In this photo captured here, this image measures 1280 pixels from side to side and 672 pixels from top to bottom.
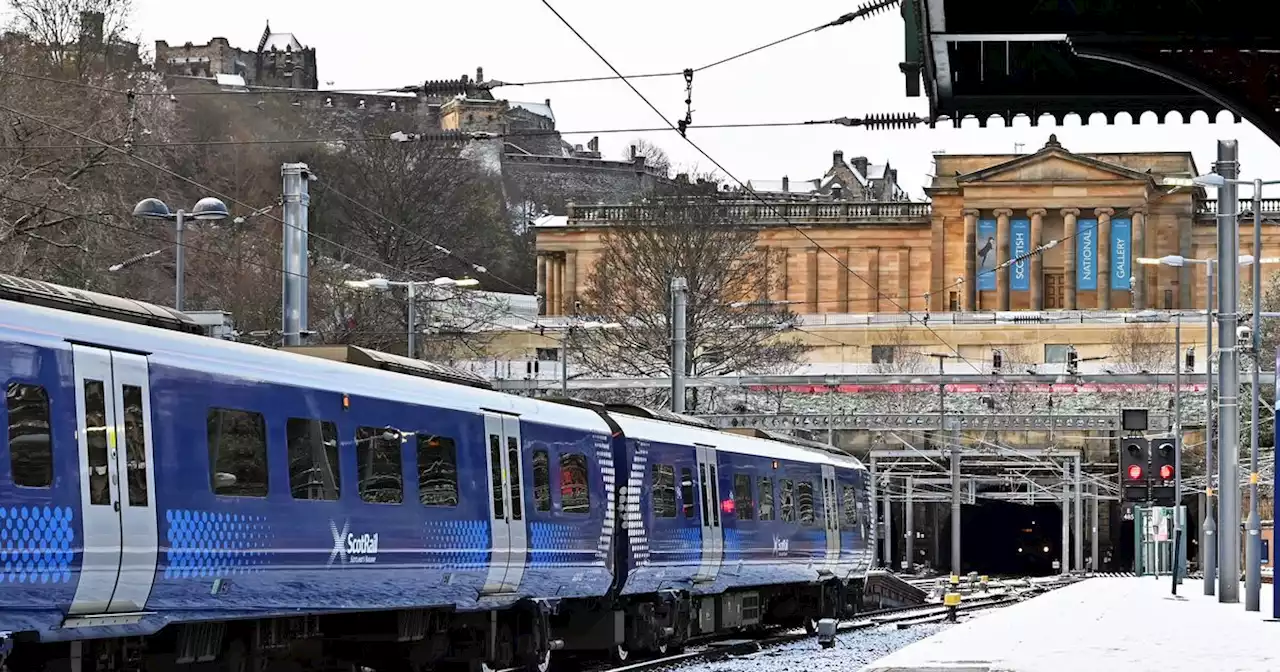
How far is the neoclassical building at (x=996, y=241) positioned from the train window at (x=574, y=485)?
105309mm

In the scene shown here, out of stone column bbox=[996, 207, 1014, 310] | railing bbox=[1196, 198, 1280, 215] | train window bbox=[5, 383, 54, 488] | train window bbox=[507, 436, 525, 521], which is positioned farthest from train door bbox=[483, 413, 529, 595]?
stone column bbox=[996, 207, 1014, 310]

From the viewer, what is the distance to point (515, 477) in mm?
23734

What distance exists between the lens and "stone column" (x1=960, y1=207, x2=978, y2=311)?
138 meters

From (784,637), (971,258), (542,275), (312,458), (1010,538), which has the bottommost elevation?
(1010,538)

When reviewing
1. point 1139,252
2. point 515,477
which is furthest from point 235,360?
point 1139,252

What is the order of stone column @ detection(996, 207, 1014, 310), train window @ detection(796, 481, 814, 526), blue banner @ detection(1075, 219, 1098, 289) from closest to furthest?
1. train window @ detection(796, 481, 814, 526)
2. blue banner @ detection(1075, 219, 1098, 289)
3. stone column @ detection(996, 207, 1014, 310)

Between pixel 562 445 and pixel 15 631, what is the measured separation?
1102 centimetres

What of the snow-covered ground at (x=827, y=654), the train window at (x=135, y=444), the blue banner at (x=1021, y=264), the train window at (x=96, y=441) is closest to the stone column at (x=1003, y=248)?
the blue banner at (x=1021, y=264)

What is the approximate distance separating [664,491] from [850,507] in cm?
1280

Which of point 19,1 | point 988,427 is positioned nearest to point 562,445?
point 988,427

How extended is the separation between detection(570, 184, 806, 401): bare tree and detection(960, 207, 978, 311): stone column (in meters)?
43.8

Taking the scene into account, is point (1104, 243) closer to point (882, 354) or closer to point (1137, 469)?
point (882, 354)

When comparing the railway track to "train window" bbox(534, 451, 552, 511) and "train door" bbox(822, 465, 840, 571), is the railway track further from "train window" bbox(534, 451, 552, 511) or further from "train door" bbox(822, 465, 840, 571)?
"train window" bbox(534, 451, 552, 511)

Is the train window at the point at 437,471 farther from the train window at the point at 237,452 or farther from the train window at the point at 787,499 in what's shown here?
the train window at the point at 787,499
